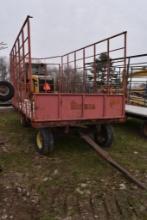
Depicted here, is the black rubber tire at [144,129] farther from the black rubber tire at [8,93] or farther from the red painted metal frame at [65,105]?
the black rubber tire at [8,93]

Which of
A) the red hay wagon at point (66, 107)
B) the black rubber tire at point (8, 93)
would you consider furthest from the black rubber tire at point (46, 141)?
the black rubber tire at point (8, 93)

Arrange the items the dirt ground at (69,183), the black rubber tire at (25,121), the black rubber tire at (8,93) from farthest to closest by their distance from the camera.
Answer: the black rubber tire at (8,93) < the black rubber tire at (25,121) < the dirt ground at (69,183)

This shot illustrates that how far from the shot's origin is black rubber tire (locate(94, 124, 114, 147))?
20.6 ft

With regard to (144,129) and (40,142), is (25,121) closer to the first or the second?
(40,142)

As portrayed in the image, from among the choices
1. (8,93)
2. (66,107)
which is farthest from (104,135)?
(8,93)

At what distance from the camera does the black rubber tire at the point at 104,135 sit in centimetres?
627

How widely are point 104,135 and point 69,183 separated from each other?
236 centimetres

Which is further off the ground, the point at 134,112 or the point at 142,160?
the point at 134,112

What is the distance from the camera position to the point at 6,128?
791 centimetres

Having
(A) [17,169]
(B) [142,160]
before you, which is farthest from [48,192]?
(B) [142,160]

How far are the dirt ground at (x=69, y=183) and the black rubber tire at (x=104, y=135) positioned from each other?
0.22 meters

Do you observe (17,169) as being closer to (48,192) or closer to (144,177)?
(48,192)

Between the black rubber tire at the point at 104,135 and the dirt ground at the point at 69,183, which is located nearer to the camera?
the dirt ground at the point at 69,183

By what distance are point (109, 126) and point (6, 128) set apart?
3.34m
